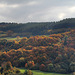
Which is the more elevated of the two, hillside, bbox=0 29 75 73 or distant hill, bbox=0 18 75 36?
distant hill, bbox=0 18 75 36

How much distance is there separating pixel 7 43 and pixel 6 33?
5204 cm

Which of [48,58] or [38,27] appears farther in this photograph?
[38,27]

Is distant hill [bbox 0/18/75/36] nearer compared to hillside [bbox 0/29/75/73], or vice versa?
hillside [bbox 0/29/75/73]

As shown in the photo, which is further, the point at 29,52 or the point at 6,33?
the point at 6,33

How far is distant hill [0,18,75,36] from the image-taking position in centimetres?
13175

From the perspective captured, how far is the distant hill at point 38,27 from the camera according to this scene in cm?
13175

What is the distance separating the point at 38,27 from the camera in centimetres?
15475

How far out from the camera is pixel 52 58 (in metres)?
71.9

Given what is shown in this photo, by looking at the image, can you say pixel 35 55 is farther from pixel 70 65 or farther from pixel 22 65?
pixel 70 65

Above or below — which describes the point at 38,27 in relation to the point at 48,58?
above

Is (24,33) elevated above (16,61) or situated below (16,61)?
above

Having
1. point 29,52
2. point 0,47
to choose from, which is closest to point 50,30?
point 0,47

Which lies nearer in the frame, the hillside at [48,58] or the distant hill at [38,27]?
the hillside at [48,58]

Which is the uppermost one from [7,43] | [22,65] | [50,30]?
[50,30]
